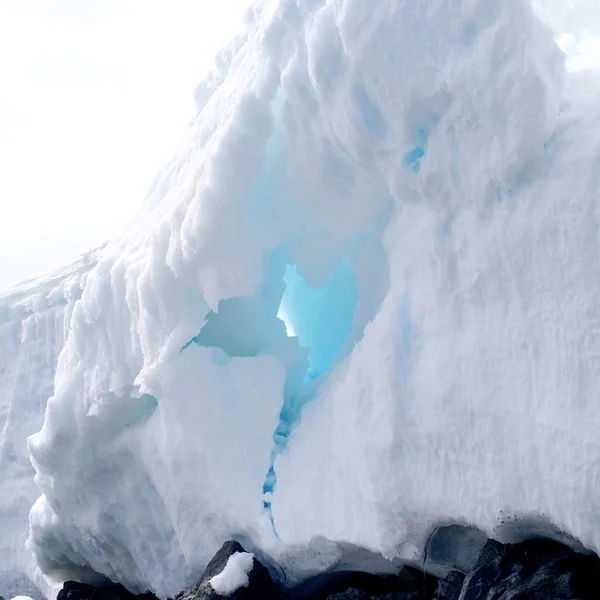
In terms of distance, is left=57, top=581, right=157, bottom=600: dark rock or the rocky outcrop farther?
left=57, top=581, right=157, bottom=600: dark rock

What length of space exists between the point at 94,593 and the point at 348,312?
13.9 feet

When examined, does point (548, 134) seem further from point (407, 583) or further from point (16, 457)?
point (16, 457)

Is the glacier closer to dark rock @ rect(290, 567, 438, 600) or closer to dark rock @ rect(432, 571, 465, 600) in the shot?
dark rock @ rect(290, 567, 438, 600)

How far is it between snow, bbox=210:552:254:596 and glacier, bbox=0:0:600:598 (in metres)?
0.19

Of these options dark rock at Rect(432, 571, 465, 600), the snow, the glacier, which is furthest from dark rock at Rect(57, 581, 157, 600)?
dark rock at Rect(432, 571, 465, 600)

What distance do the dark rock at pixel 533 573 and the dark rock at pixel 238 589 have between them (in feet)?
5.73

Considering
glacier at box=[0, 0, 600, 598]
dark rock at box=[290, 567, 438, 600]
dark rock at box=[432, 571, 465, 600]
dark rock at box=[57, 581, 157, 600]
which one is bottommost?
dark rock at box=[57, 581, 157, 600]

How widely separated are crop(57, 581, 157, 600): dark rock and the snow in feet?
7.54

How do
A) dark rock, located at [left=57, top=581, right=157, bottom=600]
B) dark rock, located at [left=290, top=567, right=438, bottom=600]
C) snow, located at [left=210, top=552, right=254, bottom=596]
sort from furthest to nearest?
dark rock, located at [left=57, top=581, right=157, bottom=600] < snow, located at [left=210, top=552, right=254, bottom=596] < dark rock, located at [left=290, top=567, right=438, bottom=600]

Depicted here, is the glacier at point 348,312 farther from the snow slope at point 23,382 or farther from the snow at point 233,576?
the snow slope at point 23,382

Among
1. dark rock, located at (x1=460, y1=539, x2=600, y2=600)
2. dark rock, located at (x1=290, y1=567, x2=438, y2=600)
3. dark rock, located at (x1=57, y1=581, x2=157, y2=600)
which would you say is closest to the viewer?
dark rock, located at (x1=460, y1=539, x2=600, y2=600)

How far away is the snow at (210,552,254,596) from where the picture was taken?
527 cm

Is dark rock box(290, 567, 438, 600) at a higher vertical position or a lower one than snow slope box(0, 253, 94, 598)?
lower

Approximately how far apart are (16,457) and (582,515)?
9986 millimetres
